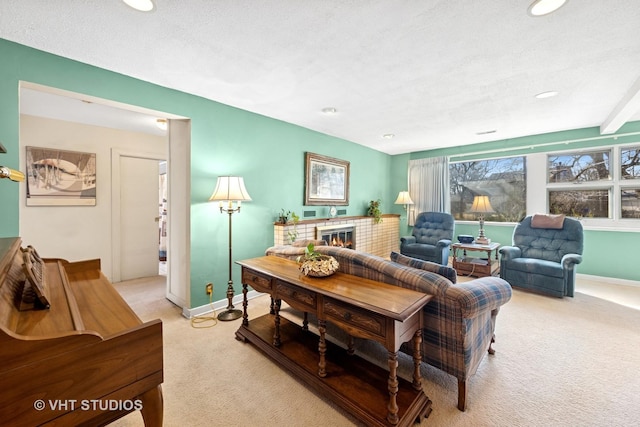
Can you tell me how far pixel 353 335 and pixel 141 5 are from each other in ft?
7.37

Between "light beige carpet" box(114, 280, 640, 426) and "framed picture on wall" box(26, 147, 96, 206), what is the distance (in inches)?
94.3

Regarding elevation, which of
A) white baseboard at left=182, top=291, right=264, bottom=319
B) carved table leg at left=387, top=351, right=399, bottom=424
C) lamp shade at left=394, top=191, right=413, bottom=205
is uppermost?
lamp shade at left=394, top=191, right=413, bottom=205

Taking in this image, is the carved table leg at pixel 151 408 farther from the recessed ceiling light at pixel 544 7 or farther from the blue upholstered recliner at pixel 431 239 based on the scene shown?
the blue upholstered recliner at pixel 431 239

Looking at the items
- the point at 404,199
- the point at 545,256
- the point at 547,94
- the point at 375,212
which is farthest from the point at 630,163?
the point at 375,212

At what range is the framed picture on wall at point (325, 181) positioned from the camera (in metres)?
4.06

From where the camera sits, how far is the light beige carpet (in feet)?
4.93

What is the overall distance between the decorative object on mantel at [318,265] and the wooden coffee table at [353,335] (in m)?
0.04

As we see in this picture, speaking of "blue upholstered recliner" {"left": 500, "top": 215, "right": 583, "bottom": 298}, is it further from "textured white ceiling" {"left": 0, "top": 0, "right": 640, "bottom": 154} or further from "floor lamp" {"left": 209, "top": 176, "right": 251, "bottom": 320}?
"floor lamp" {"left": 209, "top": 176, "right": 251, "bottom": 320}

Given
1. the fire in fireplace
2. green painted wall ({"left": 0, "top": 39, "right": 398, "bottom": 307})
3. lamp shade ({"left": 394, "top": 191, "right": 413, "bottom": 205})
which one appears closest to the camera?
green painted wall ({"left": 0, "top": 39, "right": 398, "bottom": 307})

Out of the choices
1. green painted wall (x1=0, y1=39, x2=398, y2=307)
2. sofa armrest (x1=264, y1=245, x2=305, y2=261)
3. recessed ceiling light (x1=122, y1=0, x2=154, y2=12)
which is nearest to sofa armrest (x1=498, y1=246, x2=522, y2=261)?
green painted wall (x1=0, y1=39, x2=398, y2=307)

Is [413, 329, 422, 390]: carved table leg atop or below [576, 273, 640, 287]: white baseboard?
atop

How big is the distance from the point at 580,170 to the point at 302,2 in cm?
503

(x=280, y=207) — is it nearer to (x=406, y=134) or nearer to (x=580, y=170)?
(x=406, y=134)

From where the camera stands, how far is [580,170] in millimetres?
4145
